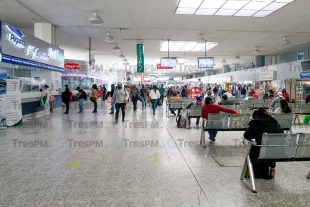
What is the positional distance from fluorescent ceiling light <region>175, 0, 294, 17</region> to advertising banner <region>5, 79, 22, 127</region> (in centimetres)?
673

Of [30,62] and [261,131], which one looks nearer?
[261,131]

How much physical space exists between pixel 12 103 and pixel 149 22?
688 cm

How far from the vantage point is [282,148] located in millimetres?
3545

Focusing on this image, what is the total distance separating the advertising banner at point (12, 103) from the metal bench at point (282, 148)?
812 centimetres

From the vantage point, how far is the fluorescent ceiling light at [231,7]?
8797 millimetres

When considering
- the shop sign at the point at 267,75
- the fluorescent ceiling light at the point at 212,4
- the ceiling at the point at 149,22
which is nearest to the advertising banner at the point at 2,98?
the ceiling at the point at 149,22

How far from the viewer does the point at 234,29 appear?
13.0 m

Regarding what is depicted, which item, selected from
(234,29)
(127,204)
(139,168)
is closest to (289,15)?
(234,29)

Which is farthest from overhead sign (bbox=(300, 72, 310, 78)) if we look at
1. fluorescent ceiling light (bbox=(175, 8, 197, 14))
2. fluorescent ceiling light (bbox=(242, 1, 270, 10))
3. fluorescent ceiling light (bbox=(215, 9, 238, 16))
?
fluorescent ceiling light (bbox=(175, 8, 197, 14))

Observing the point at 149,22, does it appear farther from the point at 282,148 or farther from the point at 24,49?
the point at 282,148

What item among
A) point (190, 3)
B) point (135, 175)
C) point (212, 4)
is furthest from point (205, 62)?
point (135, 175)

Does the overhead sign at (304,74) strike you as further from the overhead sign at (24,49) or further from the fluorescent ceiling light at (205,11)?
the overhead sign at (24,49)

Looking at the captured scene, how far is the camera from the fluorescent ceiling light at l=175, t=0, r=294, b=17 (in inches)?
346

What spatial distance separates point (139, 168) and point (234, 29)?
1105 centimetres
